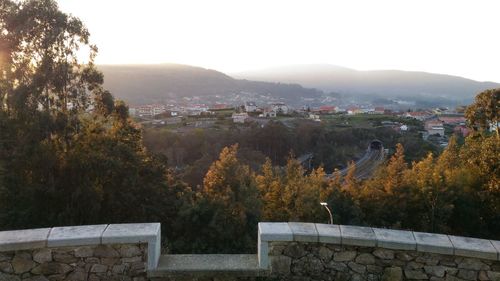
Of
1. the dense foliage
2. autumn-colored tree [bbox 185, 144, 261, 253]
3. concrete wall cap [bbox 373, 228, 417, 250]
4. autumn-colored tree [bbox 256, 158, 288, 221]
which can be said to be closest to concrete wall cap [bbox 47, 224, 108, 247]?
concrete wall cap [bbox 373, 228, 417, 250]

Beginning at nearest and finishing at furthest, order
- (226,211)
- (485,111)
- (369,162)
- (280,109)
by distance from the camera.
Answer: (226,211) < (485,111) < (369,162) < (280,109)

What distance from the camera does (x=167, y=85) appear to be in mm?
98000

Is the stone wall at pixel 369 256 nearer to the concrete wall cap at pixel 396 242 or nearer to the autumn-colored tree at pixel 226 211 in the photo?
the concrete wall cap at pixel 396 242

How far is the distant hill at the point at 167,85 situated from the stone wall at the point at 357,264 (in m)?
60.7

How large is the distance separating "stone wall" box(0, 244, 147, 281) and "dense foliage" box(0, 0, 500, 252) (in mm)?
3833

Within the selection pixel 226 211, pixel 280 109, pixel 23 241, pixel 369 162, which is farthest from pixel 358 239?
pixel 280 109

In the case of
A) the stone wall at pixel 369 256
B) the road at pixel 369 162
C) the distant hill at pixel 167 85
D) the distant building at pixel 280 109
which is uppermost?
the stone wall at pixel 369 256

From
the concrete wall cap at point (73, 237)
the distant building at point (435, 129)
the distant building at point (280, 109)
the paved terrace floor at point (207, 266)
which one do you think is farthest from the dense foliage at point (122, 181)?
the distant building at point (280, 109)

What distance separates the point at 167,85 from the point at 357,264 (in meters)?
96.7

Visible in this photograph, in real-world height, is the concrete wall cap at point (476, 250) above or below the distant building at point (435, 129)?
above

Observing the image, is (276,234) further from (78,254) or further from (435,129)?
(435,129)

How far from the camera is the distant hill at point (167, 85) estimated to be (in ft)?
270

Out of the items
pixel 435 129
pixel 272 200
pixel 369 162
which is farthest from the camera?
pixel 435 129

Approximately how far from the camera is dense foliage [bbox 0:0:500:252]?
31.2 feet
